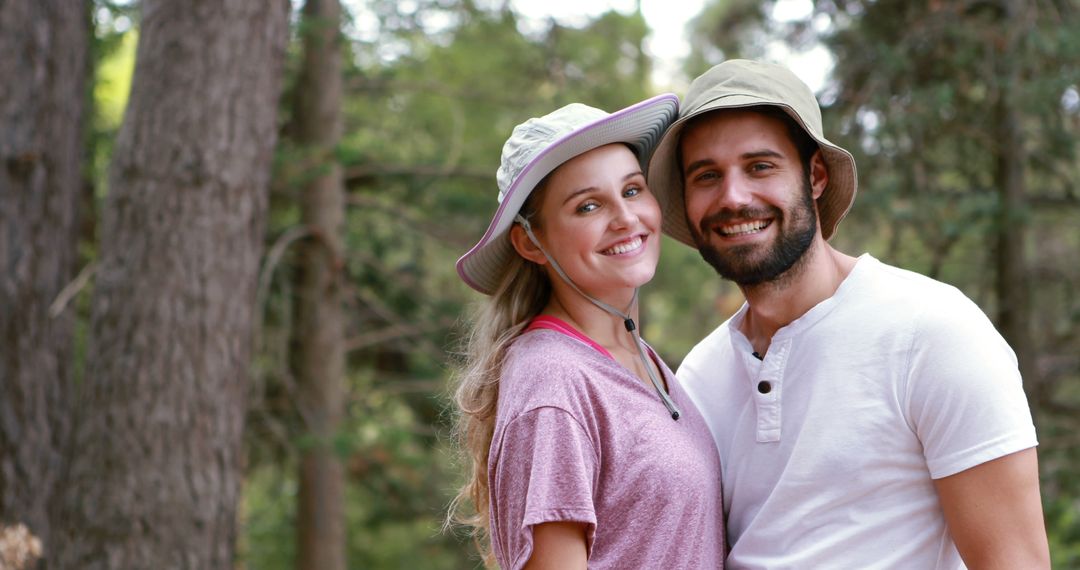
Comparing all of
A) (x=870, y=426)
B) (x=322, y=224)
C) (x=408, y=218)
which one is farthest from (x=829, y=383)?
(x=322, y=224)

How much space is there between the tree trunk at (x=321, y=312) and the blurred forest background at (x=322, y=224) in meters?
0.03

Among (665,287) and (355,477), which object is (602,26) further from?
(355,477)

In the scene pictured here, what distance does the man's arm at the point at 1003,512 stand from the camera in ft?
7.43

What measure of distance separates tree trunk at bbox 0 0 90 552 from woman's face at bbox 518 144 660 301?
342 centimetres

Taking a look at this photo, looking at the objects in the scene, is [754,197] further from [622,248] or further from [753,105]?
[622,248]

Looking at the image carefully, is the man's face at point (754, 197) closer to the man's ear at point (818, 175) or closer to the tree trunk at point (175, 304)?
the man's ear at point (818, 175)

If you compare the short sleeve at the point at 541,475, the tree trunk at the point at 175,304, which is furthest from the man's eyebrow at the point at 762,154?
the tree trunk at the point at 175,304

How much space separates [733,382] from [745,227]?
487 mm

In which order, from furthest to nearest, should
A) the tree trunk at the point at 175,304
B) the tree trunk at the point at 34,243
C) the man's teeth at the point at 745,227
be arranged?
the tree trunk at the point at 34,243 < the tree trunk at the point at 175,304 < the man's teeth at the point at 745,227

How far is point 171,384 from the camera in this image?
15.0 feet

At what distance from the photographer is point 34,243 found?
5.07 m

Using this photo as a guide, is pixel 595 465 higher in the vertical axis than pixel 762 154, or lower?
lower

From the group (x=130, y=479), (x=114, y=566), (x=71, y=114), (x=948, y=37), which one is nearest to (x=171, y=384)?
(x=130, y=479)

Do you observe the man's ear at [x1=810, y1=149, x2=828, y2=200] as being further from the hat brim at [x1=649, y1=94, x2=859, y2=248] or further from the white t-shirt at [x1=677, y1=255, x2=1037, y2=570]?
the white t-shirt at [x1=677, y1=255, x2=1037, y2=570]
